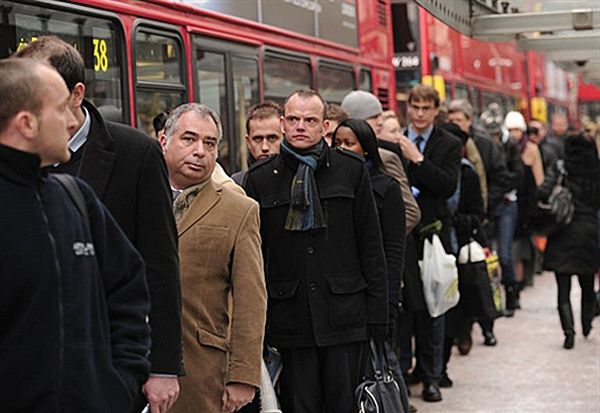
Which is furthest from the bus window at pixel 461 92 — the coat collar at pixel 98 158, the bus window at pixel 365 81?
the coat collar at pixel 98 158

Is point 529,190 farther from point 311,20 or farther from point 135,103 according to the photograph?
point 135,103

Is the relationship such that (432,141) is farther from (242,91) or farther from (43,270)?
(43,270)

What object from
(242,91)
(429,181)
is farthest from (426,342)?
(242,91)

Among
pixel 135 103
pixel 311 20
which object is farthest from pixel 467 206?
pixel 135 103

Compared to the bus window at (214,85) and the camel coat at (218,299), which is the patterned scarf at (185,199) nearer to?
the camel coat at (218,299)

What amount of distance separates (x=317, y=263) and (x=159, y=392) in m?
2.07

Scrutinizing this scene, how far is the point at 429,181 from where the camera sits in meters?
8.64

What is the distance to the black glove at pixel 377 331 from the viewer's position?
6066 millimetres

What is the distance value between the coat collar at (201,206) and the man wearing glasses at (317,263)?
1.03m

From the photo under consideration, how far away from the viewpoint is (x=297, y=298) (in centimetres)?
597

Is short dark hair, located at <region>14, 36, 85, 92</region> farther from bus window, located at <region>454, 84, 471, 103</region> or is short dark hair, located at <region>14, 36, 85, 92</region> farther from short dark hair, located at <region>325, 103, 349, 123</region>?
bus window, located at <region>454, 84, 471, 103</region>

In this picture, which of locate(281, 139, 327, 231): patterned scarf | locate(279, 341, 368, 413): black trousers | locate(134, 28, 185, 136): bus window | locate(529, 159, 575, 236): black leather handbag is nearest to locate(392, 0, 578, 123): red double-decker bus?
locate(529, 159, 575, 236): black leather handbag

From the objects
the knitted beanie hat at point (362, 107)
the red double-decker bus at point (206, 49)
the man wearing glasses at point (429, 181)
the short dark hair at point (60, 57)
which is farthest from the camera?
the man wearing glasses at point (429, 181)

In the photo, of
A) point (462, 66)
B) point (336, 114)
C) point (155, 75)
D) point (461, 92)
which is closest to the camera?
point (336, 114)
